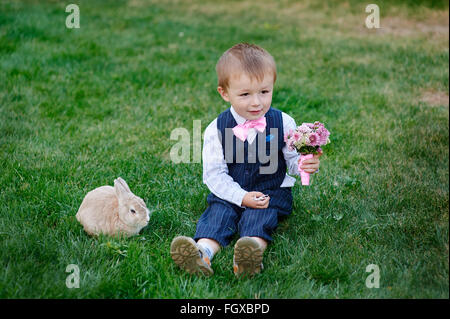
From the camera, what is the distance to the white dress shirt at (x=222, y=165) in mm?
2889

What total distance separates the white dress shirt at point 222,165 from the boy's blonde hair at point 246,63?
0.93 feet

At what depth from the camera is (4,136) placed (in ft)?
13.4

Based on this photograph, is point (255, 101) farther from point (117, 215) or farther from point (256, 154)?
point (117, 215)

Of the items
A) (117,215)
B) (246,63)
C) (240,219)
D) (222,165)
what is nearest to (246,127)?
(222,165)

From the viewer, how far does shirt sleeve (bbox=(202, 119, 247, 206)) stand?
288 cm

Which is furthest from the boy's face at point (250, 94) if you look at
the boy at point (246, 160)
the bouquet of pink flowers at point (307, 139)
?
the bouquet of pink flowers at point (307, 139)

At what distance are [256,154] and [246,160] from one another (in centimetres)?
7

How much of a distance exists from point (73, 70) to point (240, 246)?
13.6ft

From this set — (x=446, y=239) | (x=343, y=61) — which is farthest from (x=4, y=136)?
(x=343, y=61)

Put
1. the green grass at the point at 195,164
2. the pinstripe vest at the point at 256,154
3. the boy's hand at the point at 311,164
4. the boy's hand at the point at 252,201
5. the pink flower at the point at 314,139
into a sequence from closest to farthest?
the green grass at the point at 195,164 < the pink flower at the point at 314,139 < the boy's hand at the point at 311,164 < the boy's hand at the point at 252,201 < the pinstripe vest at the point at 256,154

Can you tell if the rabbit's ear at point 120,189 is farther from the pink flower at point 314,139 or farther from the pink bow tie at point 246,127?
the pink flower at point 314,139

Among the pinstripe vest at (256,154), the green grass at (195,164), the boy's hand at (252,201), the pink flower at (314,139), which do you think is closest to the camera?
the green grass at (195,164)

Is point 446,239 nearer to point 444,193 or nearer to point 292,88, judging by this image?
point 444,193

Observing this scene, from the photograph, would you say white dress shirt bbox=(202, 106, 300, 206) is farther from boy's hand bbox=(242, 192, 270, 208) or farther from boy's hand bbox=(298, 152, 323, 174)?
boy's hand bbox=(298, 152, 323, 174)
